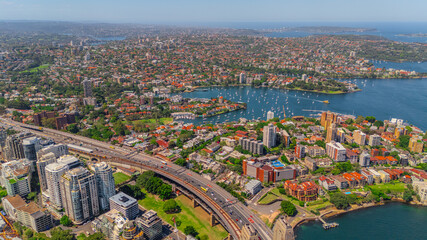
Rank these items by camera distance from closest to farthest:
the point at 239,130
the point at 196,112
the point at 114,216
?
1. the point at 114,216
2. the point at 239,130
3. the point at 196,112

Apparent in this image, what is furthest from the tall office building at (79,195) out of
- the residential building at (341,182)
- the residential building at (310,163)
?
the residential building at (341,182)

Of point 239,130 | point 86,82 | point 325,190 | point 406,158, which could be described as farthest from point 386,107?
point 86,82

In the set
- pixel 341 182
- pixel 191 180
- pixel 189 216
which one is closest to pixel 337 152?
pixel 341 182

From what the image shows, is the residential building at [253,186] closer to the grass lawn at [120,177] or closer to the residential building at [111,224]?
the residential building at [111,224]

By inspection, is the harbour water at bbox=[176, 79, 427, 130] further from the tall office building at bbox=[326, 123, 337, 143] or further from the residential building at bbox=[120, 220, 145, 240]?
the residential building at bbox=[120, 220, 145, 240]

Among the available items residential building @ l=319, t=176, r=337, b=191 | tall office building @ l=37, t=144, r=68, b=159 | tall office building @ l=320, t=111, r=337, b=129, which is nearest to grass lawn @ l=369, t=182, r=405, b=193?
residential building @ l=319, t=176, r=337, b=191

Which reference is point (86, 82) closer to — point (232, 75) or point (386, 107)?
point (232, 75)

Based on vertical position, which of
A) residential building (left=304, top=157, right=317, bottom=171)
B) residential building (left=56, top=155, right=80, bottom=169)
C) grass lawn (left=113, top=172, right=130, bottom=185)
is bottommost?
grass lawn (left=113, top=172, right=130, bottom=185)
